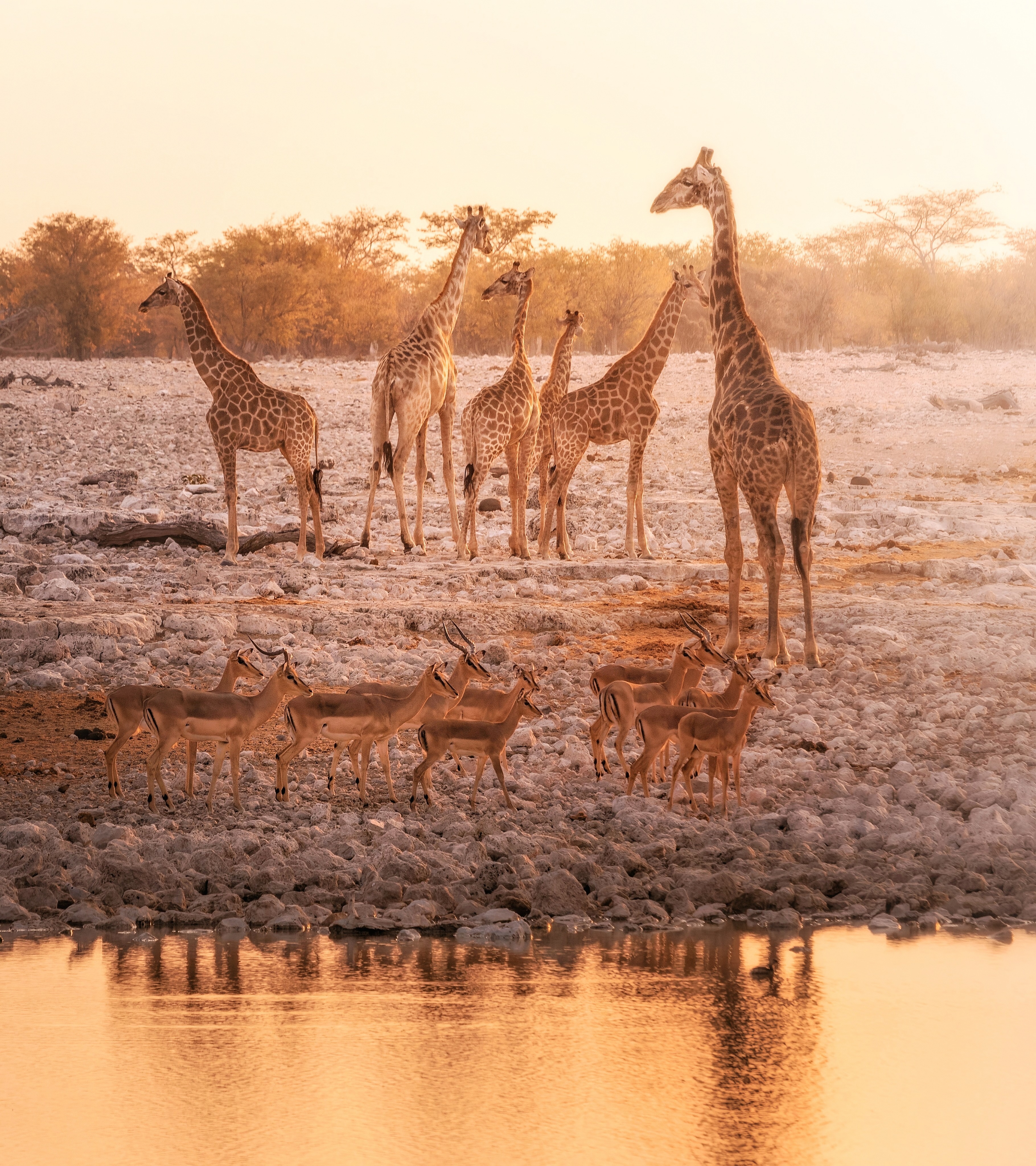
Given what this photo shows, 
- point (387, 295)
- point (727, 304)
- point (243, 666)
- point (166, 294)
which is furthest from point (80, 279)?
point (243, 666)

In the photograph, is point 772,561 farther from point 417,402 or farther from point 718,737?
point 417,402

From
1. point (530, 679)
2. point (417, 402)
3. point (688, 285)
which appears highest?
point (688, 285)

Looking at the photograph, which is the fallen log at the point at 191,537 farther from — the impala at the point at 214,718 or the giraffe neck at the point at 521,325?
the impala at the point at 214,718

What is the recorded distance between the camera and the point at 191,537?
1630 centimetres

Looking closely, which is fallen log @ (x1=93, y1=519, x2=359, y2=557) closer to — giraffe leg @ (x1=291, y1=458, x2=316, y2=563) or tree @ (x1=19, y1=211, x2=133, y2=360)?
giraffe leg @ (x1=291, y1=458, x2=316, y2=563)

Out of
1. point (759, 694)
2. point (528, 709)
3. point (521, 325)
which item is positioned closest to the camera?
point (759, 694)

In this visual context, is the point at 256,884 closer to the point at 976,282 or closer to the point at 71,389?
the point at 71,389

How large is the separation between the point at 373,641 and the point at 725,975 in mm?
6204

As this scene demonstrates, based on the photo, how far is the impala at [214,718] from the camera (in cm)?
759

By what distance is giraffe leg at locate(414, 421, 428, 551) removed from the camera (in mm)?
16609

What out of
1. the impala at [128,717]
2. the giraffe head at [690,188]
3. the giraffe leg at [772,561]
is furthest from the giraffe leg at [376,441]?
the impala at [128,717]

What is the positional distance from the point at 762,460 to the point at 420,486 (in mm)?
6761

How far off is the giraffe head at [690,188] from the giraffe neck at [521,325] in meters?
3.38

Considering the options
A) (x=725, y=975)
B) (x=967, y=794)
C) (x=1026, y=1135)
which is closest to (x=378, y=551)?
(x=967, y=794)
